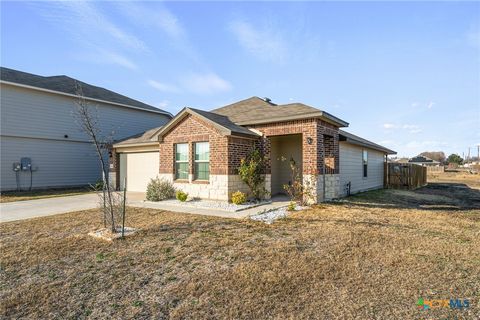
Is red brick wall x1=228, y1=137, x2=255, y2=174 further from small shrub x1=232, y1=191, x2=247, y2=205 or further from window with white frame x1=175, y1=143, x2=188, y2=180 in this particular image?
window with white frame x1=175, y1=143, x2=188, y2=180

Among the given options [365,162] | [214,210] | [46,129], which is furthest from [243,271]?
[46,129]

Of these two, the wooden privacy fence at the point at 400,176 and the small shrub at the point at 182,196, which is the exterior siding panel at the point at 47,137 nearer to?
the small shrub at the point at 182,196

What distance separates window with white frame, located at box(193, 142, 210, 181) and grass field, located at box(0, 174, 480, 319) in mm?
4520

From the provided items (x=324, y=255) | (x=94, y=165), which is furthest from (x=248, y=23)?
(x=94, y=165)

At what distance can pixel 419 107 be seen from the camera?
21016 millimetres

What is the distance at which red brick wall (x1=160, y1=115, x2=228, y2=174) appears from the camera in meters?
10.9

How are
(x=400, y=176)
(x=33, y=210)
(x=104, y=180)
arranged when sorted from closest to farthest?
(x=104, y=180) < (x=33, y=210) < (x=400, y=176)

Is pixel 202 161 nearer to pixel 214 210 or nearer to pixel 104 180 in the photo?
pixel 214 210

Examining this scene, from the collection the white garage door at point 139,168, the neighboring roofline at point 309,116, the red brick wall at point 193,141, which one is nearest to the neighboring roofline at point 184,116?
the red brick wall at point 193,141

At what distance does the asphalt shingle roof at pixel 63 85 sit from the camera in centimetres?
1697

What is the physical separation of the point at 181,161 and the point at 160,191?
5.35ft

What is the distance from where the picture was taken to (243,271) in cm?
430

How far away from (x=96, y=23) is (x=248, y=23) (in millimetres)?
6044

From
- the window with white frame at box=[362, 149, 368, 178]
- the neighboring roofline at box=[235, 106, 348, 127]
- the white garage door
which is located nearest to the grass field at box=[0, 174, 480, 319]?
the neighboring roofline at box=[235, 106, 348, 127]
